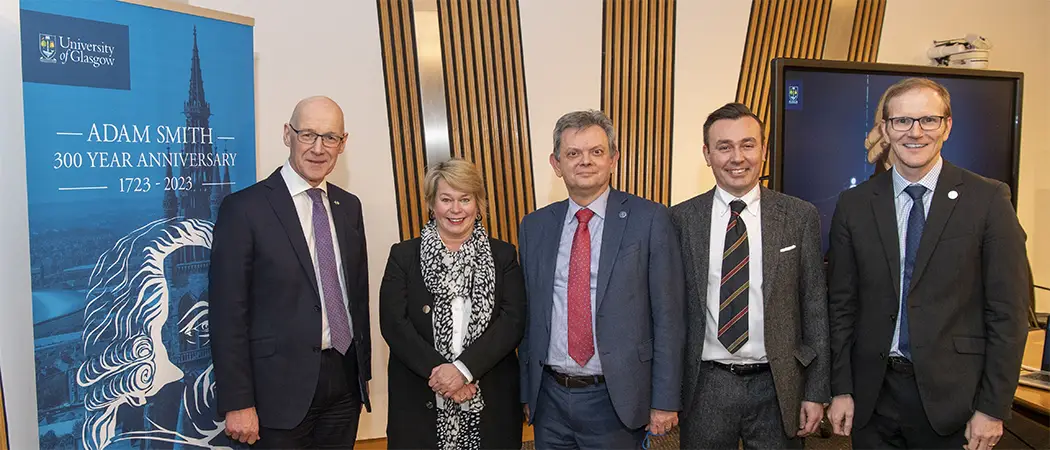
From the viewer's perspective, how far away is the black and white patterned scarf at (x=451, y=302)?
8.64ft

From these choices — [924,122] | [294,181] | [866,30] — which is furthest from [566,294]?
[866,30]

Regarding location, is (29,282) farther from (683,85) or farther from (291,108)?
(683,85)

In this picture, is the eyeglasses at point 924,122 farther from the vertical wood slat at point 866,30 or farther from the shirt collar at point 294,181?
the vertical wood slat at point 866,30

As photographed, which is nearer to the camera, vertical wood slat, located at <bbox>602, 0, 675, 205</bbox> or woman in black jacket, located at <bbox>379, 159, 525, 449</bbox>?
woman in black jacket, located at <bbox>379, 159, 525, 449</bbox>

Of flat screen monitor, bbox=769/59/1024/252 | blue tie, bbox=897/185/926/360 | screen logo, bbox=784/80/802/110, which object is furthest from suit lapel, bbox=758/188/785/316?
screen logo, bbox=784/80/802/110

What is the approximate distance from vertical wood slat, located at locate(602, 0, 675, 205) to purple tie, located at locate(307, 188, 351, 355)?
2.60m

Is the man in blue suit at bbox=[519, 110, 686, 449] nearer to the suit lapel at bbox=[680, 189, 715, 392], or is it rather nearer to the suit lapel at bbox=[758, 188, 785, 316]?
the suit lapel at bbox=[680, 189, 715, 392]

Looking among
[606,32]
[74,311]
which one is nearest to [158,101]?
[74,311]

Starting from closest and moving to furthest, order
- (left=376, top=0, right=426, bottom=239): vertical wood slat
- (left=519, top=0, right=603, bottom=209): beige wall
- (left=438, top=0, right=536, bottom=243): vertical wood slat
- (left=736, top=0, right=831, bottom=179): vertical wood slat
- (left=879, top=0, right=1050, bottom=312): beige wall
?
(left=376, top=0, right=426, bottom=239): vertical wood slat < (left=438, top=0, right=536, bottom=243): vertical wood slat < (left=519, top=0, right=603, bottom=209): beige wall < (left=736, top=0, right=831, bottom=179): vertical wood slat < (left=879, top=0, right=1050, bottom=312): beige wall

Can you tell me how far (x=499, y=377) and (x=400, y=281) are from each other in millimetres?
538

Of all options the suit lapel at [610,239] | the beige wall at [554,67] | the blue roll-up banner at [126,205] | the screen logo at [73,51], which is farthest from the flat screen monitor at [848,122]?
the screen logo at [73,51]

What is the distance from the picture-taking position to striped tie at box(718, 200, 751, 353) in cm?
250

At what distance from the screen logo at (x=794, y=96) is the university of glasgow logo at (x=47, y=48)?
11.4ft

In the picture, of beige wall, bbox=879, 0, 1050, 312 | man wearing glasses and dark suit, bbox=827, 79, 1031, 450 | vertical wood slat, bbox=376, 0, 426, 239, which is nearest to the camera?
man wearing glasses and dark suit, bbox=827, 79, 1031, 450
